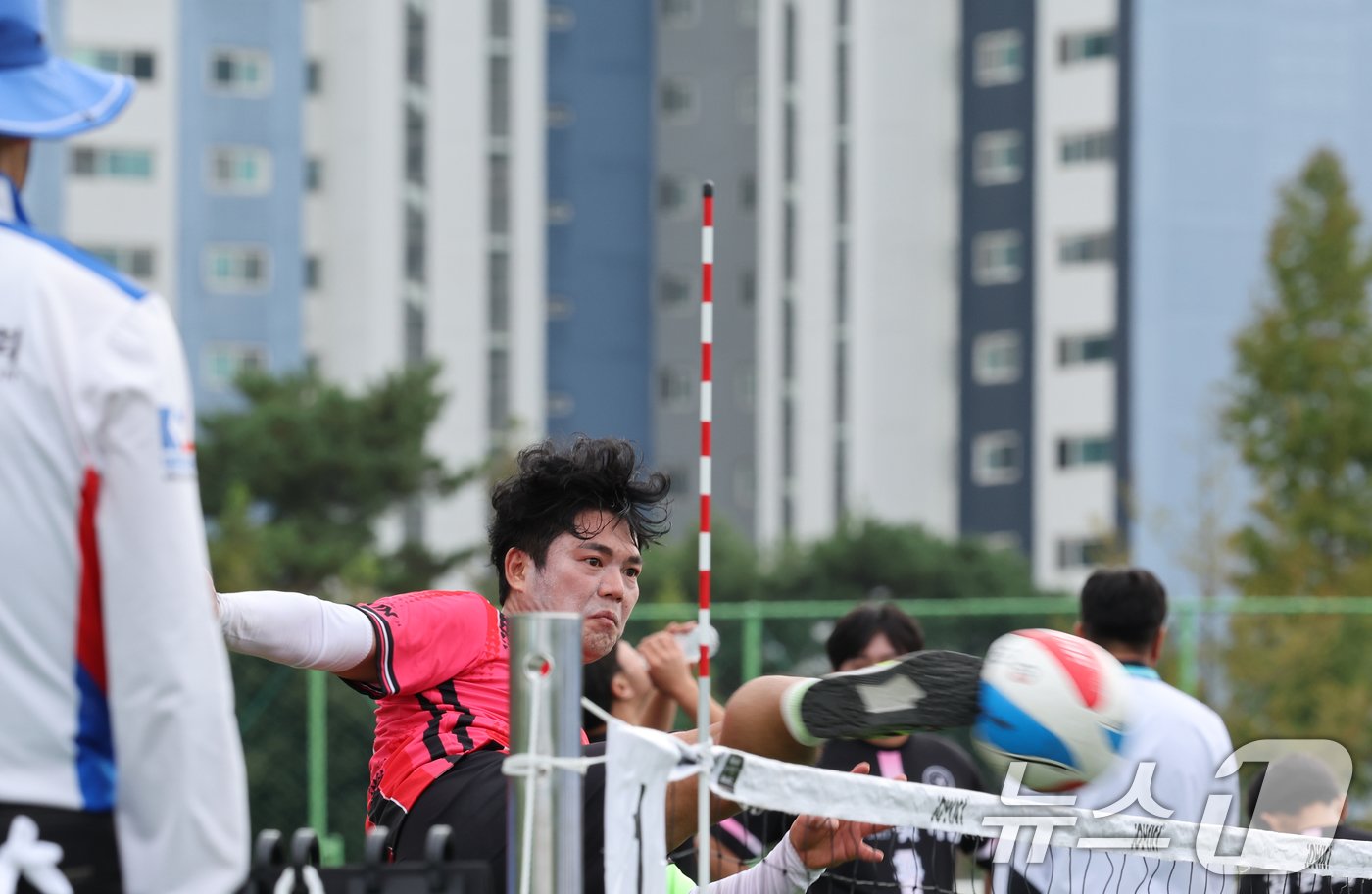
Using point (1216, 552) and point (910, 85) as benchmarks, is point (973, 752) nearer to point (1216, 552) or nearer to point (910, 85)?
point (1216, 552)

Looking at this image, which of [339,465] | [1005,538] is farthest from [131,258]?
[1005,538]

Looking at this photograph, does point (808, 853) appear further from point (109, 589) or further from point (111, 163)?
→ point (111, 163)

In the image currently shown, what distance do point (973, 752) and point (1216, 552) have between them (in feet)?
37.9

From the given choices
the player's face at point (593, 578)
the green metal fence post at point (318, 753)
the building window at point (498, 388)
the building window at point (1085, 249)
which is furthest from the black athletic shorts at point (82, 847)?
the building window at point (498, 388)

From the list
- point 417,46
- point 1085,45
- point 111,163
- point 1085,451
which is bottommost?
point 1085,451

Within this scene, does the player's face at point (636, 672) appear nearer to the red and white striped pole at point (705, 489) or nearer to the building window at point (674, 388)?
the red and white striped pole at point (705, 489)

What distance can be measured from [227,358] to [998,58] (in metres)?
19.6

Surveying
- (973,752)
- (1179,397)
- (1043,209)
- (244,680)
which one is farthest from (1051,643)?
(1043,209)

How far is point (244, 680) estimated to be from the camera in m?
14.1

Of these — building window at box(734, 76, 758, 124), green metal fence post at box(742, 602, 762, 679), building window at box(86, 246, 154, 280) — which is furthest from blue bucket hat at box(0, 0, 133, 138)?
building window at box(734, 76, 758, 124)

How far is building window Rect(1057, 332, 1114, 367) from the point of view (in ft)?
161

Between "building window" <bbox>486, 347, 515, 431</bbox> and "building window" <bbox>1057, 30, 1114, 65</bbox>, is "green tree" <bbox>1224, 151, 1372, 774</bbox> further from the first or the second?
"building window" <bbox>486, 347, 515, 431</bbox>

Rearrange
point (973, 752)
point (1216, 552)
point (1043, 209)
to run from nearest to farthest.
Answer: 1. point (973, 752)
2. point (1216, 552)
3. point (1043, 209)

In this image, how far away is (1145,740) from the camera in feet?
18.9
